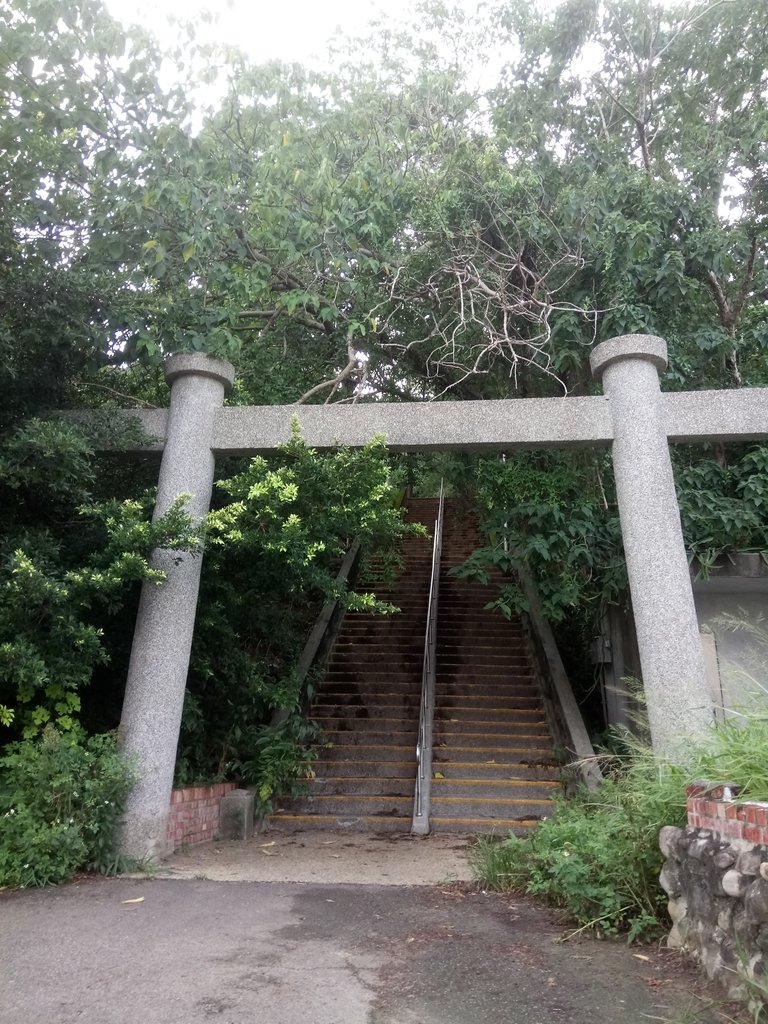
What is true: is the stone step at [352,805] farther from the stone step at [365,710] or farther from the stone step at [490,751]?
the stone step at [365,710]

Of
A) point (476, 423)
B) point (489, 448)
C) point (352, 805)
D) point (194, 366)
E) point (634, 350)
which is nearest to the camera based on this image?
point (634, 350)

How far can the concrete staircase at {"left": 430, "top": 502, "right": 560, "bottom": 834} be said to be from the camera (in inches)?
322

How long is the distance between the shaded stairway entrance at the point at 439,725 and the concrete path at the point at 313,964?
9.74 ft

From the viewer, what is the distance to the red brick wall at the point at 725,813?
3.23 metres

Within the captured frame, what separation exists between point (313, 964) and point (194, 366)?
5198 millimetres

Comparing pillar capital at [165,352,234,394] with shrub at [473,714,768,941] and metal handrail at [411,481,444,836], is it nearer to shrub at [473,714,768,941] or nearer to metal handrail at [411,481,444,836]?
metal handrail at [411,481,444,836]

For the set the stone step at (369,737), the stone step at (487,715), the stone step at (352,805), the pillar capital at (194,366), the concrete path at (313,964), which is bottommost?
the concrete path at (313,964)

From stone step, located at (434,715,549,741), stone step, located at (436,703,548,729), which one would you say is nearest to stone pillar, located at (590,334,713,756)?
stone step, located at (434,715,549,741)

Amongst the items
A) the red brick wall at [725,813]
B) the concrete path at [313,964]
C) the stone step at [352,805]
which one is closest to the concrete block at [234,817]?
the stone step at [352,805]

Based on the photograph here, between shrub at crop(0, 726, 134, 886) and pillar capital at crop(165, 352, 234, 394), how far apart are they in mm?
3418

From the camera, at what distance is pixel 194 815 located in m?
6.94

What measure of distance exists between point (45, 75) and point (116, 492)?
3738 mm

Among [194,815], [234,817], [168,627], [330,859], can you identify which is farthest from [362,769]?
[168,627]

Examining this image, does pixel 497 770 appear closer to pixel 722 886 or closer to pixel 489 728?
pixel 489 728
